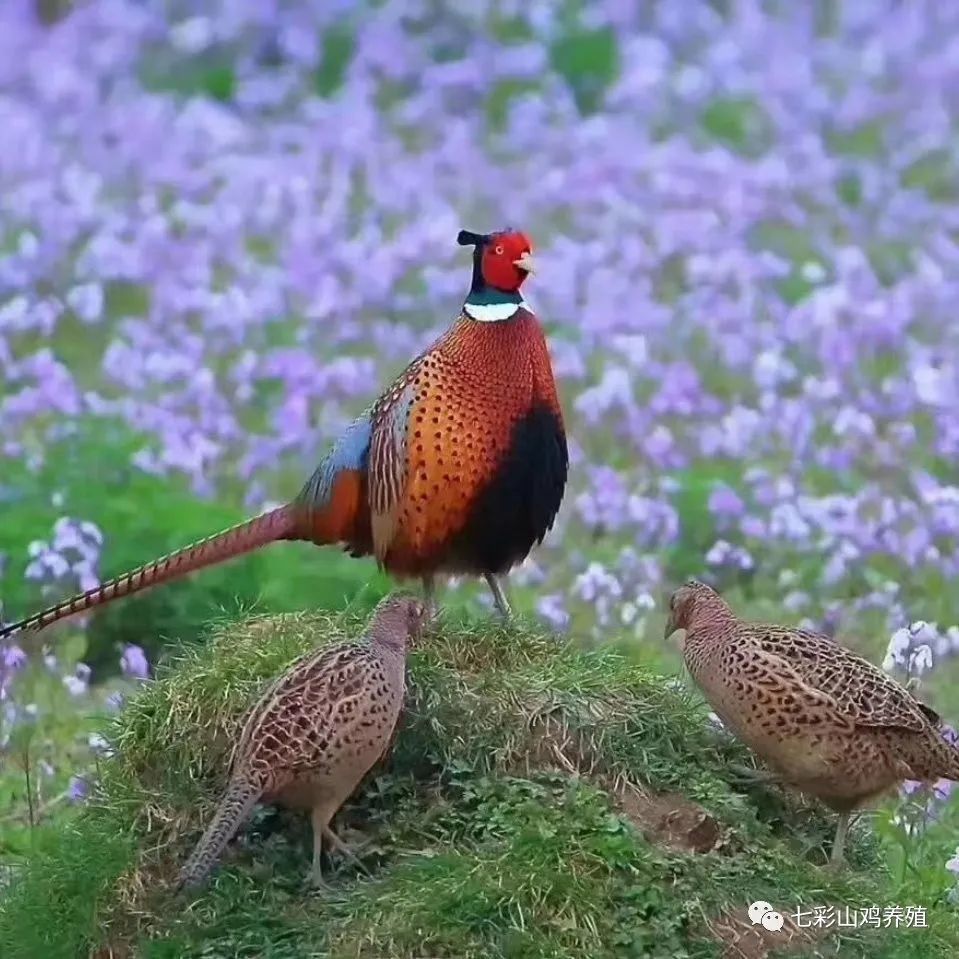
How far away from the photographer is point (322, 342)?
1161 centimetres

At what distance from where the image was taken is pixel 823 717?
5.29 metres

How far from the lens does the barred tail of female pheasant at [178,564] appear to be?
616 centimetres

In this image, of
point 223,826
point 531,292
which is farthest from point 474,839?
point 531,292

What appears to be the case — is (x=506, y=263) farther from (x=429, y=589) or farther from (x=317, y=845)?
(x=317, y=845)

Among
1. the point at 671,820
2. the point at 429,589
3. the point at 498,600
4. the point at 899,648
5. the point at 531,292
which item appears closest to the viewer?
the point at 671,820

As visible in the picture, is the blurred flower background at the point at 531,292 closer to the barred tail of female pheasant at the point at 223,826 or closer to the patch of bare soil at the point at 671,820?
the patch of bare soil at the point at 671,820

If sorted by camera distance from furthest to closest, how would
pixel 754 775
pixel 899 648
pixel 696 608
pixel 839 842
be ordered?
pixel 899 648
pixel 696 608
pixel 754 775
pixel 839 842

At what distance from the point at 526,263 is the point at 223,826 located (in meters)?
2.14

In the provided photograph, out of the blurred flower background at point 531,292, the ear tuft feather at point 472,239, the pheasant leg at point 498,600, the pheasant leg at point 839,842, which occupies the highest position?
the ear tuft feather at point 472,239

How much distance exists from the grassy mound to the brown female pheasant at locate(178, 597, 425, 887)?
0.44 feet

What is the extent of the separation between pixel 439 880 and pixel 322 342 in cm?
693

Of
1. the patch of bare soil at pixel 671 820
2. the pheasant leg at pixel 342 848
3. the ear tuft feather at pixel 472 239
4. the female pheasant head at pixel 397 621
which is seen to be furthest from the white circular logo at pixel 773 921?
the ear tuft feather at pixel 472 239

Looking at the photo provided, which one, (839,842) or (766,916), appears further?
(839,842)

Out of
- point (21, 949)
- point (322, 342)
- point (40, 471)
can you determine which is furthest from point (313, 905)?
point (322, 342)
